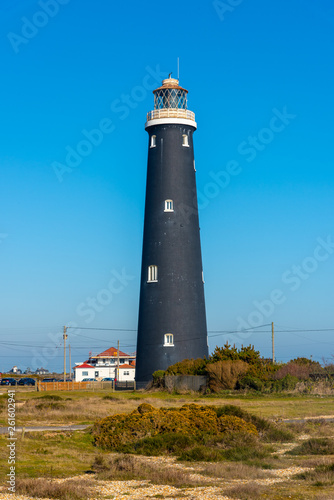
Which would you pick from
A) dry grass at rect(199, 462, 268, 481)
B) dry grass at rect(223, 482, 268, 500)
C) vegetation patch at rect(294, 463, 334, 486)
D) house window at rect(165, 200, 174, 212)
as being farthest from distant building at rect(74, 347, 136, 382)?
dry grass at rect(223, 482, 268, 500)

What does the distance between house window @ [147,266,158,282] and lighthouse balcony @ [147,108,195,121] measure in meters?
11.6

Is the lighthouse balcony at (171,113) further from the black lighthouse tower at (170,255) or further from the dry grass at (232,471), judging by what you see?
the dry grass at (232,471)

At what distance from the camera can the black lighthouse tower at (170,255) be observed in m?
48.2

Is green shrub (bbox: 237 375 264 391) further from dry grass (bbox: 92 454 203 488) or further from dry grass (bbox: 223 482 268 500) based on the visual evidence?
dry grass (bbox: 223 482 268 500)

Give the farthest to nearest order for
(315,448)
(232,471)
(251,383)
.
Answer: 1. (251,383)
2. (315,448)
3. (232,471)

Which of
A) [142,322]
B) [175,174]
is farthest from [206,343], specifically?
[175,174]

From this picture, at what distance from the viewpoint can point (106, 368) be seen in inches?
4163

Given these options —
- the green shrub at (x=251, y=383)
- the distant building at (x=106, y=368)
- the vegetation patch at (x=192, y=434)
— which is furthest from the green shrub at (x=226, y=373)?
the distant building at (x=106, y=368)

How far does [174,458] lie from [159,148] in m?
33.6

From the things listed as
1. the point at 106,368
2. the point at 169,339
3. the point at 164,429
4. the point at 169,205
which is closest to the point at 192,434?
the point at 164,429

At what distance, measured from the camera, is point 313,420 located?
1089 inches

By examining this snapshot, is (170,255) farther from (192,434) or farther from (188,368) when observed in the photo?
(192,434)

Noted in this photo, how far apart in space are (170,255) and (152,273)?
1974mm

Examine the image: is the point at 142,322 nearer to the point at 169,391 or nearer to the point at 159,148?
the point at 169,391
